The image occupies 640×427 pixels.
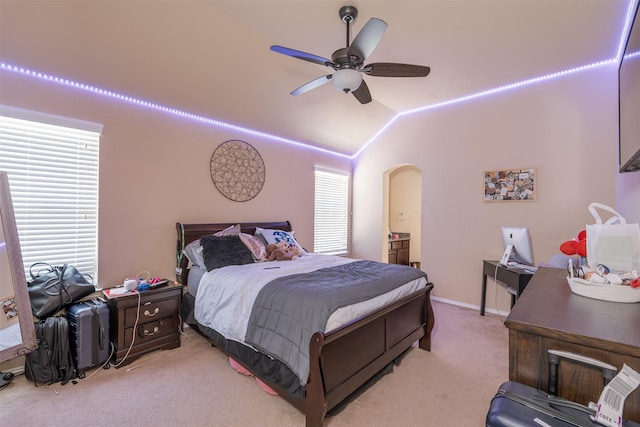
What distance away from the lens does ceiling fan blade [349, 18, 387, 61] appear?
1.81m

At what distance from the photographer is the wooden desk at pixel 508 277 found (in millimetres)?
3031

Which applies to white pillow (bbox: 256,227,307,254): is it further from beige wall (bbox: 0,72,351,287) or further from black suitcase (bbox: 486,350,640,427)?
black suitcase (bbox: 486,350,640,427)

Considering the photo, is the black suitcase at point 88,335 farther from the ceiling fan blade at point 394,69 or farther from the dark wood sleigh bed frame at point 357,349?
the ceiling fan blade at point 394,69

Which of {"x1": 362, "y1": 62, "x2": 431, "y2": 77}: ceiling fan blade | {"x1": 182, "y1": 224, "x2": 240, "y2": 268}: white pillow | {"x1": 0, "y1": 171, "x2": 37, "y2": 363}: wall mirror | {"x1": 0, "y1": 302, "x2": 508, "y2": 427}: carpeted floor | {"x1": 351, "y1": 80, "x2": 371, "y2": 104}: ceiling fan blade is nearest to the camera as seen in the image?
{"x1": 0, "y1": 302, "x2": 508, "y2": 427}: carpeted floor

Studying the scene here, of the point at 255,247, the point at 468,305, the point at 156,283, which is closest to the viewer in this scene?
the point at 156,283

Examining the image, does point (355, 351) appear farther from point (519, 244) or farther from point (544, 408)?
point (519, 244)

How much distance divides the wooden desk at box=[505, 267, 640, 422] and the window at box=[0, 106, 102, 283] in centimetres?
347

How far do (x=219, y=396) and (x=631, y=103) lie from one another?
3.50 m

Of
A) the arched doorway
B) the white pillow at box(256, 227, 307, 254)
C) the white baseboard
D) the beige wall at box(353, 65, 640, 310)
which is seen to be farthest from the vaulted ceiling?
the white baseboard

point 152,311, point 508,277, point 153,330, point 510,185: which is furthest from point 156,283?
point 510,185

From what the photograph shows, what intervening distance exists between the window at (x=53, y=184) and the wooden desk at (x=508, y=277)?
437 cm

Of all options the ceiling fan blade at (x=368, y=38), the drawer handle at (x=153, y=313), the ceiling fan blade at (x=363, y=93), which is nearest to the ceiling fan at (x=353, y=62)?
the ceiling fan blade at (x=368, y=38)

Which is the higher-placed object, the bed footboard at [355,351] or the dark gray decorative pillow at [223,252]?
the dark gray decorative pillow at [223,252]

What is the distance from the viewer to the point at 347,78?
7.11ft
